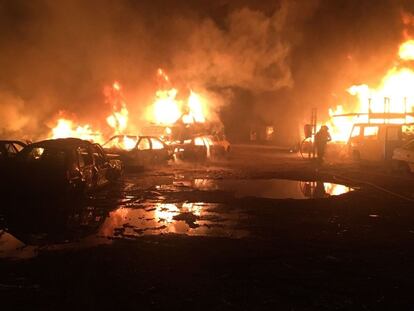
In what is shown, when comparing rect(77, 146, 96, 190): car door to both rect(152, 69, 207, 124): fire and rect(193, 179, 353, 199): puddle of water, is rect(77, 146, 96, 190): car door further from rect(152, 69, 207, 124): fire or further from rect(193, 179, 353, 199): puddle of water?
rect(152, 69, 207, 124): fire

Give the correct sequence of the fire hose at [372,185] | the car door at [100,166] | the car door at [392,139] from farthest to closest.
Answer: the car door at [392,139]
the car door at [100,166]
the fire hose at [372,185]

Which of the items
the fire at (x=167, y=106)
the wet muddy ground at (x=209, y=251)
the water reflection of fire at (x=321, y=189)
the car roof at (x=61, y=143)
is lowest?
the wet muddy ground at (x=209, y=251)

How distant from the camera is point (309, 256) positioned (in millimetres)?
5727

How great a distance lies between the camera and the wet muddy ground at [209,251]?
4.31 metres

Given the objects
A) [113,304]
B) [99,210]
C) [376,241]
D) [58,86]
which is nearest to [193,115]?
[58,86]

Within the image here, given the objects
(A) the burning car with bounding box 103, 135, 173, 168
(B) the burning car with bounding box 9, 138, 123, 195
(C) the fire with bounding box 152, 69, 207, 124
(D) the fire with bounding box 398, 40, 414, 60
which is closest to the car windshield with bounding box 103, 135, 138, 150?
(A) the burning car with bounding box 103, 135, 173, 168

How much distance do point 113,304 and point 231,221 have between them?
13.0 ft

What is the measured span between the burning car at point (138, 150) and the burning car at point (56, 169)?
19.6ft

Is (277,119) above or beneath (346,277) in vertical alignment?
above

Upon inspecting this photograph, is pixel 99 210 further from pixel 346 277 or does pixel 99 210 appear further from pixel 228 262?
pixel 346 277

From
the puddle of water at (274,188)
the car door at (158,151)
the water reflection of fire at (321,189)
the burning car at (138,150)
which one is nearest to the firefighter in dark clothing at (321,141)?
the puddle of water at (274,188)

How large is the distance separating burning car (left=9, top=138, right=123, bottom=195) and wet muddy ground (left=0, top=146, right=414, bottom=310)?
375mm

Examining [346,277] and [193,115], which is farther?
[193,115]

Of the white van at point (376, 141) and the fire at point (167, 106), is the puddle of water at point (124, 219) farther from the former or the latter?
the fire at point (167, 106)
